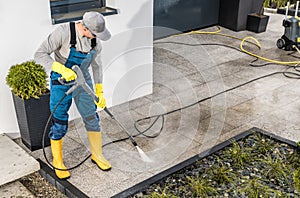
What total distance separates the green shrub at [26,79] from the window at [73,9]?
52cm

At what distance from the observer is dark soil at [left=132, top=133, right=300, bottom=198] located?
288 centimetres

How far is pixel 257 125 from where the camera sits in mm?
3930

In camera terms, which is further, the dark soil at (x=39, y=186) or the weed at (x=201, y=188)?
the dark soil at (x=39, y=186)

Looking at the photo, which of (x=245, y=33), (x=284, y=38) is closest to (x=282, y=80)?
(x=284, y=38)

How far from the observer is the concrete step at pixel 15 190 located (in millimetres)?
2975

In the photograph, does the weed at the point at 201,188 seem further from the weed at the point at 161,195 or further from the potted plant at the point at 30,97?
the potted plant at the point at 30,97

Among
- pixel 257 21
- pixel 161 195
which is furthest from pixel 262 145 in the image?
pixel 257 21

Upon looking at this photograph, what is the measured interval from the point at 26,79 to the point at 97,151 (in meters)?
0.79

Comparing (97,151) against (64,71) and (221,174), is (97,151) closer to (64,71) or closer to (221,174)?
(64,71)

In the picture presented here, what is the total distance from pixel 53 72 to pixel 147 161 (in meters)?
1.04

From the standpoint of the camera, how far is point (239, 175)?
309 cm

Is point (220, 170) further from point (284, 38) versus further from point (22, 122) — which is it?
point (284, 38)

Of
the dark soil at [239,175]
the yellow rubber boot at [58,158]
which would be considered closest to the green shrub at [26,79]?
the yellow rubber boot at [58,158]

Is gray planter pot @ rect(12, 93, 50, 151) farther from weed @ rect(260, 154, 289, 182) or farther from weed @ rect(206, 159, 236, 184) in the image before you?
weed @ rect(260, 154, 289, 182)
